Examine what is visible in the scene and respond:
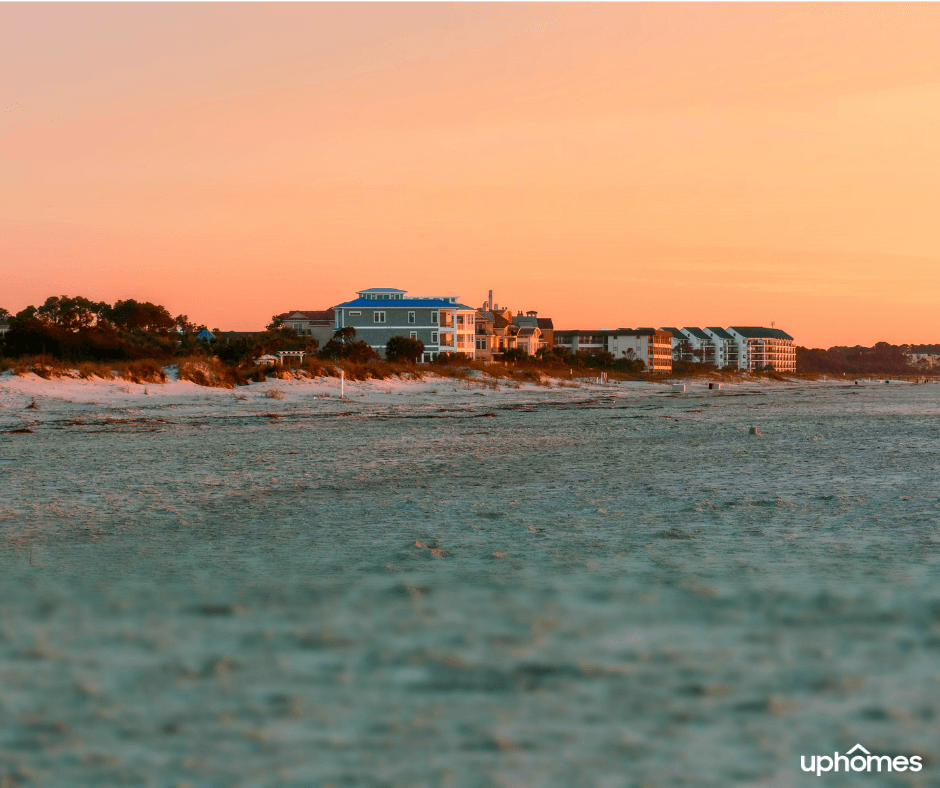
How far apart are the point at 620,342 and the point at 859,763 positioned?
164 m

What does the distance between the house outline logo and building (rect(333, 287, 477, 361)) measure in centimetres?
9683

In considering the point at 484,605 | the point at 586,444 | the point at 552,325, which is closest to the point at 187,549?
the point at 484,605

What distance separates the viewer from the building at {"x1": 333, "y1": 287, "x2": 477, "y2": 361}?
10056 cm

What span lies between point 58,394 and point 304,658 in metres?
29.1

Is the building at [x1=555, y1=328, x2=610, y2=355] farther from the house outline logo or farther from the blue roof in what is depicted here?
the house outline logo

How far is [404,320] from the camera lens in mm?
101188

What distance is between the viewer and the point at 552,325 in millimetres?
157500

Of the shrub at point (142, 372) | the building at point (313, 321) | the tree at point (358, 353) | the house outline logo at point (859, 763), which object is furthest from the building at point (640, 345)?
the house outline logo at point (859, 763)

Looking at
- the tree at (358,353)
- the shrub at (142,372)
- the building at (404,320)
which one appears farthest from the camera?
the building at (404,320)

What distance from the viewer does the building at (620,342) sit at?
161000 mm

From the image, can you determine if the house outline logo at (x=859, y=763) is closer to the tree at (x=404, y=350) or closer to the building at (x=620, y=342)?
the tree at (x=404, y=350)

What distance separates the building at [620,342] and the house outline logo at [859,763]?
519ft

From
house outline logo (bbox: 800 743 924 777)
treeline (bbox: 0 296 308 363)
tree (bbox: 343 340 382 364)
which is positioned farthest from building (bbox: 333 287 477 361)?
house outline logo (bbox: 800 743 924 777)

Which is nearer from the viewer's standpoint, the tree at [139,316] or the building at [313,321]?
the tree at [139,316]
